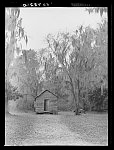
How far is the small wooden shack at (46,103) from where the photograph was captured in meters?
1.67

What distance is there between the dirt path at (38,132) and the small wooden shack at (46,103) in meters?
0.04

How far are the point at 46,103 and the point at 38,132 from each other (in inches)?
7.1

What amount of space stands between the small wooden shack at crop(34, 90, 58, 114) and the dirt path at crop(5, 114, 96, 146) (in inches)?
1.5

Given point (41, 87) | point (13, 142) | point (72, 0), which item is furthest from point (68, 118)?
point (72, 0)

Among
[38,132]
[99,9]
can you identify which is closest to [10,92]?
[38,132]

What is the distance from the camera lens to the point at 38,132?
1638mm

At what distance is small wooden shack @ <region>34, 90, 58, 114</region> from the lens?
5.49 feet

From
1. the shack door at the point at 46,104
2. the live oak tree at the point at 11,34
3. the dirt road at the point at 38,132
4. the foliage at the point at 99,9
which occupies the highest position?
the foliage at the point at 99,9

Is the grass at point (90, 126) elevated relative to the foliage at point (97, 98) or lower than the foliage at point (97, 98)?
lower

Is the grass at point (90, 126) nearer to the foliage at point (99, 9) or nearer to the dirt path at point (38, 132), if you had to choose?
the dirt path at point (38, 132)

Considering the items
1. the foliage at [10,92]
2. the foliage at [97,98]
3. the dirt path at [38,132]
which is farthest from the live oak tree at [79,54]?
the foliage at [10,92]

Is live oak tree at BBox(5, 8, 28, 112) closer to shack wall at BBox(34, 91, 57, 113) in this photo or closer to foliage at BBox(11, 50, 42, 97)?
foliage at BBox(11, 50, 42, 97)

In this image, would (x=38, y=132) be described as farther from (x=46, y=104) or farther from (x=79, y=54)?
(x=79, y=54)
